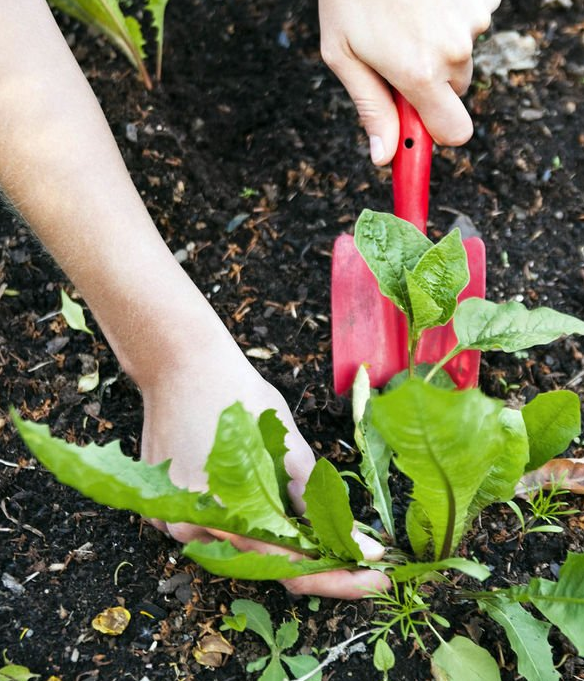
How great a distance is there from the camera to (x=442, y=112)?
133 cm

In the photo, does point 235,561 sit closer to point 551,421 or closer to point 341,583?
point 341,583

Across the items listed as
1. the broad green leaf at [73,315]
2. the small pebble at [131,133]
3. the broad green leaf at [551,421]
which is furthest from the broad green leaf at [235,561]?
the small pebble at [131,133]

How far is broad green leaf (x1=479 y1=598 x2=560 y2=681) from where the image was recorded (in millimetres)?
1034

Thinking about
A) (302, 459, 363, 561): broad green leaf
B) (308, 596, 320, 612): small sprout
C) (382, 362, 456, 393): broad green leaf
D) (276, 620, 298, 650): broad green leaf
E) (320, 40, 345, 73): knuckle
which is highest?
(320, 40, 345, 73): knuckle

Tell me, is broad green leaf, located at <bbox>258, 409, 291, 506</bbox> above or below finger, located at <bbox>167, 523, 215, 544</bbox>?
above

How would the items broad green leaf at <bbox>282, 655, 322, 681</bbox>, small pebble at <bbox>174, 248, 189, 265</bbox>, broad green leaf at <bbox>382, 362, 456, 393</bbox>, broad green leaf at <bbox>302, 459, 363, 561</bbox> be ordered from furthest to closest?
small pebble at <bbox>174, 248, 189, 265</bbox> < broad green leaf at <bbox>382, 362, 456, 393</bbox> < broad green leaf at <bbox>282, 655, 322, 681</bbox> < broad green leaf at <bbox>302, 459, 363, 561</bbox>

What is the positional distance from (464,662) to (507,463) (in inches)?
10.2

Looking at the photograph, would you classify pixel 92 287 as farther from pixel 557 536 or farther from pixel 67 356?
pixel 557 536

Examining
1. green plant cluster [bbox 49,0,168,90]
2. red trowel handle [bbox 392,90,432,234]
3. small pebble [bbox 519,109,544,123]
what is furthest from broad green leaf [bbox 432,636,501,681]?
green plant cluster [bbox 49,0,168,90]

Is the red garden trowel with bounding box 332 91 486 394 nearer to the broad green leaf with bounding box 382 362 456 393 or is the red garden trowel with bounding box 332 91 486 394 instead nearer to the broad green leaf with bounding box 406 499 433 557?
the broad green leaf with bounding box 382 362 456 393

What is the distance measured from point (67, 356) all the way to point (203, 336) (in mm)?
340

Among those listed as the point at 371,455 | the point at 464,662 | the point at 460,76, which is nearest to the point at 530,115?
the point at 460,76

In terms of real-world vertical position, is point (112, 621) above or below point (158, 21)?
below

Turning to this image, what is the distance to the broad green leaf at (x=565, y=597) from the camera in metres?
1.01
